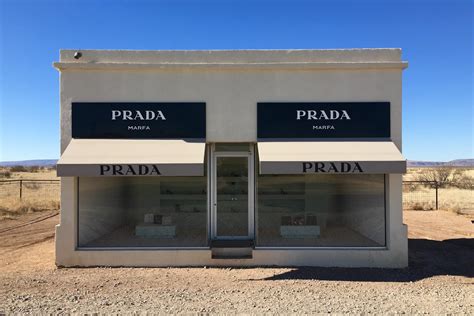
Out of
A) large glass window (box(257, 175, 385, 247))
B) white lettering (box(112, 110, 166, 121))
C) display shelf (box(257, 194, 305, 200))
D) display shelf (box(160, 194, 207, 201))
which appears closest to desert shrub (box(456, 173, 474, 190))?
large glass window (box(257, 175, 385, 247))

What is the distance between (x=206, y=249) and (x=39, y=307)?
3.74 meters

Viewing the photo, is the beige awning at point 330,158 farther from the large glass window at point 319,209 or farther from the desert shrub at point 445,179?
the desert shrub at point 445,179

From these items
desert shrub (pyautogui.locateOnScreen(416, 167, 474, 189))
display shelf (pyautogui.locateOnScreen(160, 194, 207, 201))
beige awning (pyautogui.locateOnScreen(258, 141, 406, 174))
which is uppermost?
beige awning (pyautogui.locateOnScreen(258, 141, 406, 174))

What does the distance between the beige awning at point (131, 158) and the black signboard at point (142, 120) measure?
0.23 m

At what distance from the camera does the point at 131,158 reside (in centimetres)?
877

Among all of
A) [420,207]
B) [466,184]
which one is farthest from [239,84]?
[466,184]

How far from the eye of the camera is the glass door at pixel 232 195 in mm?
9664

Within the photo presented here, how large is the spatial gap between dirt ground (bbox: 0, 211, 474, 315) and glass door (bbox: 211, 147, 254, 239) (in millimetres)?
1141

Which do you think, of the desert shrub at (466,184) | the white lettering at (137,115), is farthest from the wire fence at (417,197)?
the white lettering at (137,115)

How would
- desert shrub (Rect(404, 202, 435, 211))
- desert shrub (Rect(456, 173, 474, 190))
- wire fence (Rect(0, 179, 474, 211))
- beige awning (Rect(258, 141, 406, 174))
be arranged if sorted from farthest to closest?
desert shrub (Rect(456, 173, 474, 190))
wire fence (Rect(0, 179, 474, 211))
desert shrub (Rect(404, 202, 435, 211))
beige awning (Rect(258, 141, 406, 174))

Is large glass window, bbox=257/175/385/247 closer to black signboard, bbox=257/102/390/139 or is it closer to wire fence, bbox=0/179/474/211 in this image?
black signboard, bbox=257/102/390/139

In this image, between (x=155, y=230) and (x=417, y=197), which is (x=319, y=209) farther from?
(x=417, y=197)

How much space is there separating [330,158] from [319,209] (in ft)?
5.63

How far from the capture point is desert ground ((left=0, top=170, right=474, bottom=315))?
6.33m
